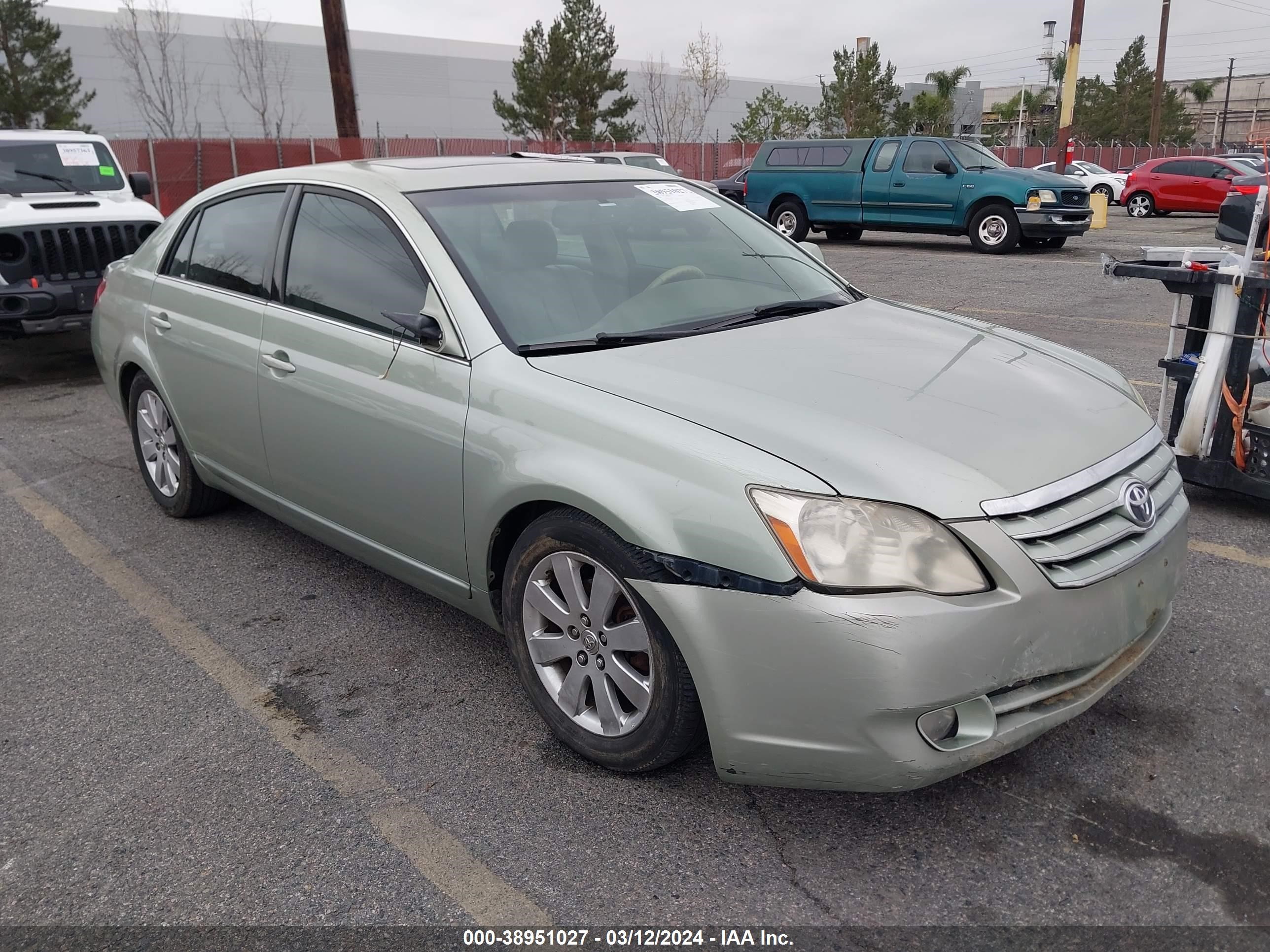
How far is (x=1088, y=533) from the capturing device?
254cm

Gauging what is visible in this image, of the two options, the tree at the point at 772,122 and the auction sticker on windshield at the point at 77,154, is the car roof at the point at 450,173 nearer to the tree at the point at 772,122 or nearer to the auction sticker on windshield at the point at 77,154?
the auction sticker on windshield at the point at 77,154

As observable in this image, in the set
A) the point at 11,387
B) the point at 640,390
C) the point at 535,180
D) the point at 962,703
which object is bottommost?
the point at 11,387

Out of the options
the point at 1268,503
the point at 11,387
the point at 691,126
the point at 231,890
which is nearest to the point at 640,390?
the point at 231,890

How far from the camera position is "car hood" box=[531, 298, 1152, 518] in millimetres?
2467

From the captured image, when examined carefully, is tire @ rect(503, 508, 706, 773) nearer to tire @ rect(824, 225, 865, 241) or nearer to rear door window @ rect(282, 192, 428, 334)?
rear door window @ rect(282, 192, 428, 334)

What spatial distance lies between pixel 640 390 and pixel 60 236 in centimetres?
753

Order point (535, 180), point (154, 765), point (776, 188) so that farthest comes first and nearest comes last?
point (776, 188)
point (535, 180)
point (154, 765)

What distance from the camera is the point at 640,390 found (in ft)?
9.20

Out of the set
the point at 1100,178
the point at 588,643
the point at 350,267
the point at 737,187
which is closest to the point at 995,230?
the point at 737,187

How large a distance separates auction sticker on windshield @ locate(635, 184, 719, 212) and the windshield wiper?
7.17 metres

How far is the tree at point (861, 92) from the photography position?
44.6 meters

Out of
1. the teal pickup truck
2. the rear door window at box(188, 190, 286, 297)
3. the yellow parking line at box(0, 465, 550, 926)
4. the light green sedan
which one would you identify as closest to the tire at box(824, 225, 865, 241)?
the teal pickup truck

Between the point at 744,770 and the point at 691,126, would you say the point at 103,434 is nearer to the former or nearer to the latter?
the point at 744,770

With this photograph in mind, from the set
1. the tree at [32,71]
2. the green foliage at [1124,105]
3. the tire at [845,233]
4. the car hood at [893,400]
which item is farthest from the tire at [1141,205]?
the green foliage at [1124,105]
